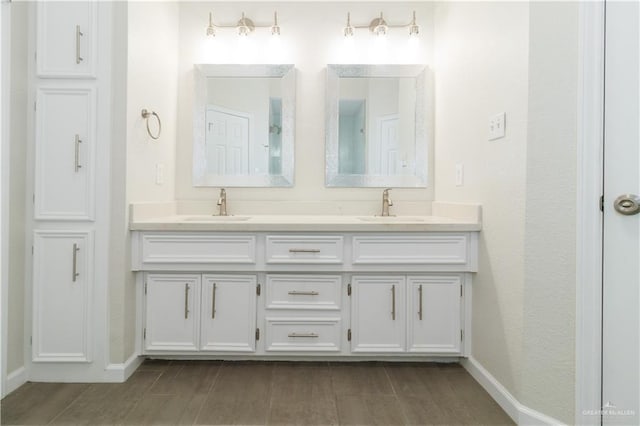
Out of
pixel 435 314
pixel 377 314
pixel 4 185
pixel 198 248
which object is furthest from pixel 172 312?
pixel 435 314

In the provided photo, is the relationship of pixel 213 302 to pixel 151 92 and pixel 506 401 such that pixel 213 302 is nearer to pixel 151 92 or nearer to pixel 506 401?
pixel 151 92

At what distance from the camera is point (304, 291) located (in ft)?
7.11

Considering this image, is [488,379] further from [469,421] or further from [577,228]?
[577,228]

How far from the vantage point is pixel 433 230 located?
83.2 inches

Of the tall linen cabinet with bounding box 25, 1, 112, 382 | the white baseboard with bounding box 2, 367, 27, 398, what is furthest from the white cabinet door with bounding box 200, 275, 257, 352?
the white baseboard with bounding box 2, 367, 27, 398

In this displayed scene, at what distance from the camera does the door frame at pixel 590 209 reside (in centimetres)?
148

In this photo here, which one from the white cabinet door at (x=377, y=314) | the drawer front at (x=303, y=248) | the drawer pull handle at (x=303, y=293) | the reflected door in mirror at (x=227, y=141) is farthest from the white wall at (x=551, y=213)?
the reflected door in mirror at (x=227, y=141)

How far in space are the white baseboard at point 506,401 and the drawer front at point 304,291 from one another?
777 millimetres

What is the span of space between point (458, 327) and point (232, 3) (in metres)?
2.53

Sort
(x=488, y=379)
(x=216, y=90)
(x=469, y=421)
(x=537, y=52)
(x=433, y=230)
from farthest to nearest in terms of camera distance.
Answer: (x=216, y=90)
(x=433, y=230)
(x=488, y=379)
(x=469, y=421)
(x=537, y=52)

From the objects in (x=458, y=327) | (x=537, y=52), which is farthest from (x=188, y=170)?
(x=537, y=52)

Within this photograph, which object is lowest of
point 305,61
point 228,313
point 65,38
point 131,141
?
point 228,313

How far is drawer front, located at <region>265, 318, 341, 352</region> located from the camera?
216 cm

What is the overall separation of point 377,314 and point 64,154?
1.78m
